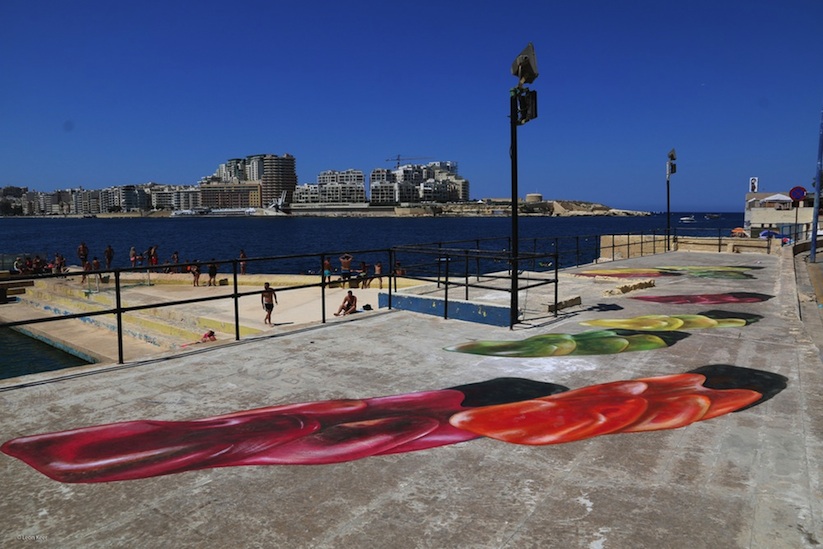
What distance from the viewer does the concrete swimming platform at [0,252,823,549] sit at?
346 cm

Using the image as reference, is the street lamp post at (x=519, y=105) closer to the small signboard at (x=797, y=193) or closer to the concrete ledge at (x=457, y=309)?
the concrete ledge at (x=457, y=309)

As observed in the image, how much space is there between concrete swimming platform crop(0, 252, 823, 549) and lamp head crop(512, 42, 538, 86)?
4341 mm

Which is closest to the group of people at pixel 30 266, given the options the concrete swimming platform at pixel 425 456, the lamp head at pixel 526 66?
the concrete swimming platform at pixel 425 456

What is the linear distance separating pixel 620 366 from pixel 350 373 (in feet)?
10.8

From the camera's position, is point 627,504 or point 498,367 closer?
point 627,504

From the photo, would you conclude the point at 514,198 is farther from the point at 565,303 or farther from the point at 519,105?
the point at 565,303

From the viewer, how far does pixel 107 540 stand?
11.0 feet

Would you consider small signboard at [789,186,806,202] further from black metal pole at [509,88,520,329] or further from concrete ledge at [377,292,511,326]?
concrete ledge at [377,292,511,326]

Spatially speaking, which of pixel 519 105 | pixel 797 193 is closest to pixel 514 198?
pixel 519 105

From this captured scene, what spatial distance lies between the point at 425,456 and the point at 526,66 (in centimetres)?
702

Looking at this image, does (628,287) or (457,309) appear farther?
(628,287)

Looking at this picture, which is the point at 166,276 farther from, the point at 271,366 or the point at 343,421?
the point at 343,421

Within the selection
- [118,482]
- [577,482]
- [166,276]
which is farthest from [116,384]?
[166,276]

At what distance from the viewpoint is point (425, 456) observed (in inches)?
179
